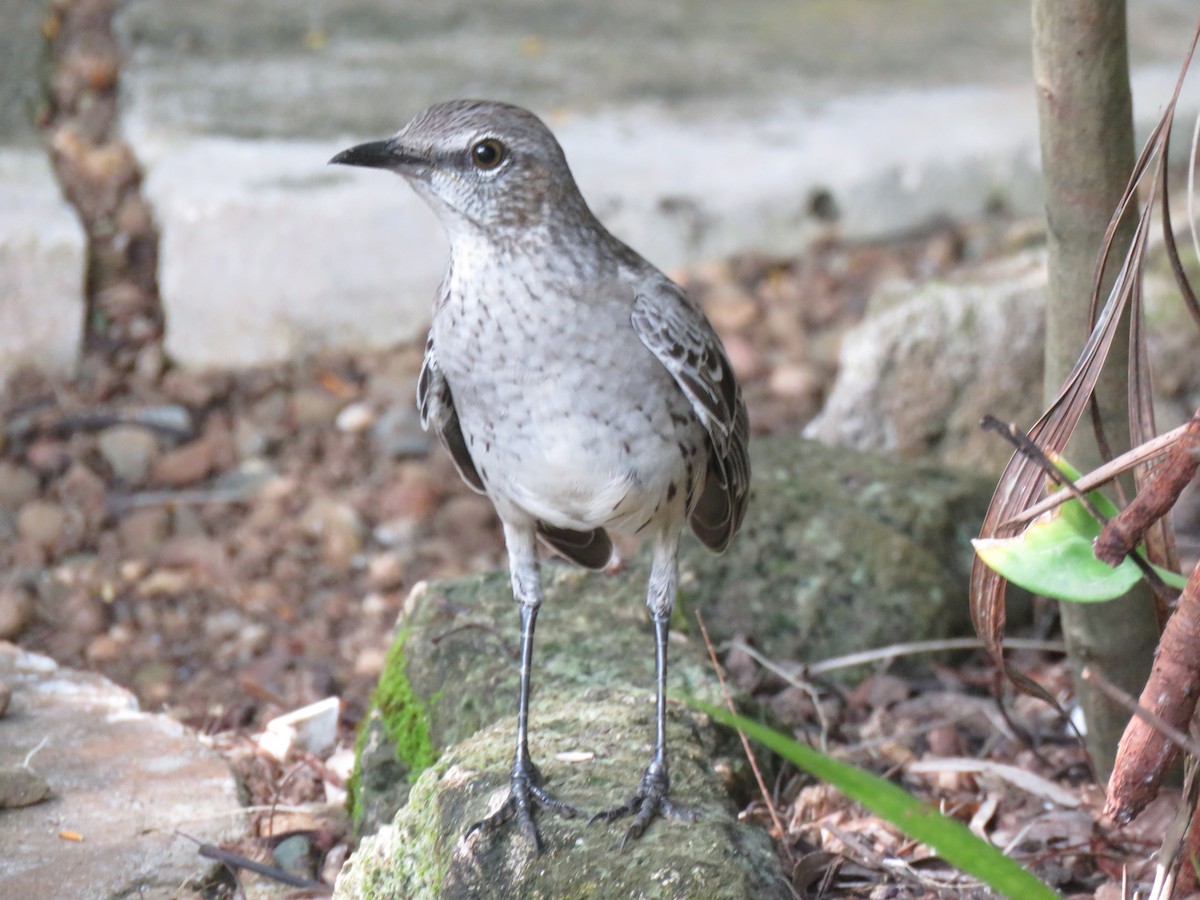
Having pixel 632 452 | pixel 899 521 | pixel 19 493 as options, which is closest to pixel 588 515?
pixel 632 452

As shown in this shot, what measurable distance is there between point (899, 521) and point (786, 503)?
15.3 inches

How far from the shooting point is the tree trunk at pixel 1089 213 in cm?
319

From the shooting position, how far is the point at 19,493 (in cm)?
564

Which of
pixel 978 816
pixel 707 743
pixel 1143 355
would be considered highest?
pixel 1143 355

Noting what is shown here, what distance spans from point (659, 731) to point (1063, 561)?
115 cm

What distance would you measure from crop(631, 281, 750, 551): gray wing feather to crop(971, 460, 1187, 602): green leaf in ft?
3.76

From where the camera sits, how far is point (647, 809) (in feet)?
9.62

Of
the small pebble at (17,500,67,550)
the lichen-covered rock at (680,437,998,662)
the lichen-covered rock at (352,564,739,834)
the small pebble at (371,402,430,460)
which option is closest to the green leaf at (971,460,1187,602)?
the lichen-covered rock at (352,564,739,834)

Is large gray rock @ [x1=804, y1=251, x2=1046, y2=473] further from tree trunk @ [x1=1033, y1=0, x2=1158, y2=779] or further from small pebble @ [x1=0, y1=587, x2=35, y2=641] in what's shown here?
small pebble @ [x1=0, y1=587, x2=35, y2=641]

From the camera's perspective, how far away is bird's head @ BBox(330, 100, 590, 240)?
3330 millimetres

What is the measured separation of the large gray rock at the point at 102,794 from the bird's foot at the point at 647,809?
1089mm

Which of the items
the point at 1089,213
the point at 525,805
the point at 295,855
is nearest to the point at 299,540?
the point at 295,855

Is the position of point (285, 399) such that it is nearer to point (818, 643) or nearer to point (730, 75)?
point (818, 643)

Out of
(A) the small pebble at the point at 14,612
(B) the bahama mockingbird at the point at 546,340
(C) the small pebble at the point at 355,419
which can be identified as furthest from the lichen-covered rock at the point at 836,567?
(A) the small pebble at the point at 14,612
